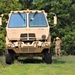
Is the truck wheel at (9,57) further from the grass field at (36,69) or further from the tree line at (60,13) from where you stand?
the tree line at (60,13)

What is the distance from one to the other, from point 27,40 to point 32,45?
0.46m

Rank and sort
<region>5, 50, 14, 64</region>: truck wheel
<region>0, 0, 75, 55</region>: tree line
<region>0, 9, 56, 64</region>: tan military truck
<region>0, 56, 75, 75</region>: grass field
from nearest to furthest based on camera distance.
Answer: <region>0, 56, 75, 75</region>: grass field
<region>0, 9, 56, 64</region>: tan military truck
<region>5, 50, 14, 64</region>: truck wheel
<region>0, 0, 75, 55</region>: tree line

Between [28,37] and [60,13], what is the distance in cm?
2715

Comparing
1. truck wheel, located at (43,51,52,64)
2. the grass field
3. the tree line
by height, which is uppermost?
the grass field

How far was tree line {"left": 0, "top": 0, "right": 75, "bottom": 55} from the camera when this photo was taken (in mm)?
42031

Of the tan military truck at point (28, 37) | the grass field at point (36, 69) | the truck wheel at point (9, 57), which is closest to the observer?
the grass field at point (36, 69)

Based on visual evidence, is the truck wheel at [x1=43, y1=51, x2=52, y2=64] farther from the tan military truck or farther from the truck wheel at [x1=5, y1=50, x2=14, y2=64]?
the truck wheel at [x1=5, y1=50, x2=14, y2=64]

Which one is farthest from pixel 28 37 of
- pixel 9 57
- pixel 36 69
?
pixel 36 69

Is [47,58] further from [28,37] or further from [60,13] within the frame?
[60,13]

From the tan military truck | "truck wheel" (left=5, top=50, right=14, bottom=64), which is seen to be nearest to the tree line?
"truck wheel" (left=5, top=50, right=14, bottom=64)

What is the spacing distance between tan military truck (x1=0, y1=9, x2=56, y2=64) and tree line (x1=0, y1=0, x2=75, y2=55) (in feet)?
78.4

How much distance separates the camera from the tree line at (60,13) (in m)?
42.0

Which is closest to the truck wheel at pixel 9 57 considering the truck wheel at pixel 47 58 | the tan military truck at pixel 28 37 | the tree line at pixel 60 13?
the tan military truck at pixel 28 37

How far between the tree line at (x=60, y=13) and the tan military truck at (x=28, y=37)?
23903 mm
